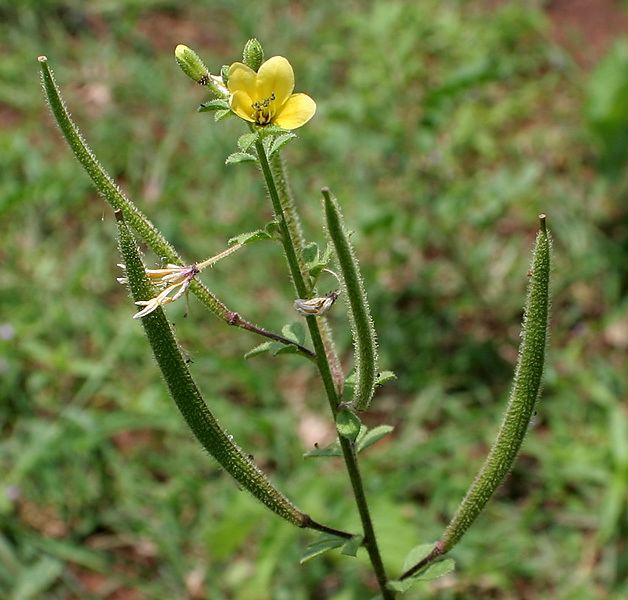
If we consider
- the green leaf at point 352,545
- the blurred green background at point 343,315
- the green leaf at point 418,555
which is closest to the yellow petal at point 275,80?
the green leaf at point 352,545

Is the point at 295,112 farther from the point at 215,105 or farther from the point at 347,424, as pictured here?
the point at 347,424

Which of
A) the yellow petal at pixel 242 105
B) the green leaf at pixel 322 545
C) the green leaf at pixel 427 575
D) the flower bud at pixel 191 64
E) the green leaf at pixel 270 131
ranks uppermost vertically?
the flower bud at pixel 191 64

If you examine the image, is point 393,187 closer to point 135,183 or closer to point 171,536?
point 135,183

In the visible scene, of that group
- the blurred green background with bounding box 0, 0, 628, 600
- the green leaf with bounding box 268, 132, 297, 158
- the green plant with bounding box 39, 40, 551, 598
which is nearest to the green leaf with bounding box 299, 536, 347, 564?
the green plant with bounding box 39, 40, 551, 598

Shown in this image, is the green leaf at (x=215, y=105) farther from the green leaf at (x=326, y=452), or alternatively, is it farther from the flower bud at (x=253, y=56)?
the green leaf at (x=326, y=452)

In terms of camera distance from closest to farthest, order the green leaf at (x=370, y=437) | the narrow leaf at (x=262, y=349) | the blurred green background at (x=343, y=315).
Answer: the narrow leaf at (x=262, y=349) → the green leaf at (x=370, y=437) → the blurred green background at (x=343, y=315)

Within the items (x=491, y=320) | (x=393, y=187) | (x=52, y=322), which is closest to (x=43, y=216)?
(x=52, y=322)

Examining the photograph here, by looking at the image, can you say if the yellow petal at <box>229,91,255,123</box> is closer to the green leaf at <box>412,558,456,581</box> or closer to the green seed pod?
the green seed pod
